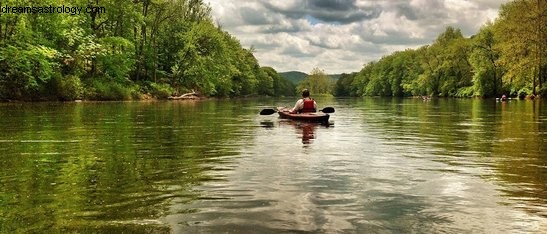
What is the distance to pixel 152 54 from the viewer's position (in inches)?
2808

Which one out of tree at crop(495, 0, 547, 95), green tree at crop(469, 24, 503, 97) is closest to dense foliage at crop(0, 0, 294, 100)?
tree at crop(495, 0, 547, 95)

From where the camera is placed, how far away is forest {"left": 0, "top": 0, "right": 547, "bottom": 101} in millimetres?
41300

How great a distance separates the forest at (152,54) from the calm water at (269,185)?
1107 inches

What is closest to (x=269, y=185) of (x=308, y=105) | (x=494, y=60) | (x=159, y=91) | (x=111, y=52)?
(x=308, y=105)

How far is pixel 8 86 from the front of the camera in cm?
4084

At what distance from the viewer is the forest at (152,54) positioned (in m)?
41.3

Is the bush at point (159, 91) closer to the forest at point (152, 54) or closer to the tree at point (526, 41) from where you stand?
the forest at point (152, 54)

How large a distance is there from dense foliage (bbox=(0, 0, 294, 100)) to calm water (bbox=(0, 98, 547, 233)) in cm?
2767

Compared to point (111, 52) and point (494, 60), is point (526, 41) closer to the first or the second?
point (494, 60)

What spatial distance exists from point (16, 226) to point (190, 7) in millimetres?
83443

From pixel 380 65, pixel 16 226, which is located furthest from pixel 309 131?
pixel 380 65

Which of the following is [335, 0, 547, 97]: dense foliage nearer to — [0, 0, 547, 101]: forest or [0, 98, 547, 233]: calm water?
[0, 0, 547, 101]: forest

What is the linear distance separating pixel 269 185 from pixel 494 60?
8651 centimetres

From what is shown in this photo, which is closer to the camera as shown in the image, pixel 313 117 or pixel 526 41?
pixel 313 117
